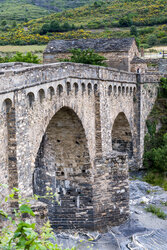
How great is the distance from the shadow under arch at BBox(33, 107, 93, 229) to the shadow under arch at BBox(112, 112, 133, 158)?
8.39 meters

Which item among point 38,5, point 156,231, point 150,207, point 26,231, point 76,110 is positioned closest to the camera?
point 26,231

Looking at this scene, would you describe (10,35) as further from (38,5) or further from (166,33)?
(38,5)

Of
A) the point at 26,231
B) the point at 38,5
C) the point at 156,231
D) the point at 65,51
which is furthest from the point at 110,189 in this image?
the point at 38,5

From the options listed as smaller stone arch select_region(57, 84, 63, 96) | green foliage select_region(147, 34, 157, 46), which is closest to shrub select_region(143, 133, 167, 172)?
smaller stone arch select_region(57, 84, 63, 96)

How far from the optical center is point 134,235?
18.4m

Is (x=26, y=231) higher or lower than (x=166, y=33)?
lower

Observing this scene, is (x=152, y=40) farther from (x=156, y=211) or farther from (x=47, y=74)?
(x=47, y=74)

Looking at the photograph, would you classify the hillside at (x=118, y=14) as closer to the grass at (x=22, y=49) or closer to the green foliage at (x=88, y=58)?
the grass at (x=22, y=49)

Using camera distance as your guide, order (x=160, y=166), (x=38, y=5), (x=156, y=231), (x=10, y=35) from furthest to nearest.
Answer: (x=38, y=5) → (x=10, y=35) → (x=160, y=166) → (x=156, y=231)

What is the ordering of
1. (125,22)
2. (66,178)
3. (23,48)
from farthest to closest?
1. (125,22)
2. (23,48)
3. (66,178)

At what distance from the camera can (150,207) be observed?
70.6 feet

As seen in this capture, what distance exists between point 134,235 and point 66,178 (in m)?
3.75

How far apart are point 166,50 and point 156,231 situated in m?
36.4

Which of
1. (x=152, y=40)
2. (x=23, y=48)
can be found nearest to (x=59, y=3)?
(x=23, y=48)
